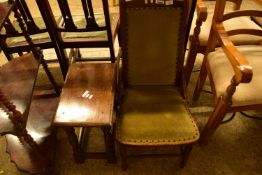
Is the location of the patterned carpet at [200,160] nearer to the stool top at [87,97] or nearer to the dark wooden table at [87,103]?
the dark wooden table at [87,103]

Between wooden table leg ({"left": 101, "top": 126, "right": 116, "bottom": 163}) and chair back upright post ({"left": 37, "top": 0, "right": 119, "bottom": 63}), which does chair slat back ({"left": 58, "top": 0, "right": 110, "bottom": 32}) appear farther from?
wooden table leg ({"left": 101, "top": 126, "right": 116, "bottom": 163})

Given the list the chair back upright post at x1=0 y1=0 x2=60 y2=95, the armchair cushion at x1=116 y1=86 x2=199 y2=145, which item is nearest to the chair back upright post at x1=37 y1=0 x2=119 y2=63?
the chair back upright post at x1=0 y1=0 x2=60 y2=95

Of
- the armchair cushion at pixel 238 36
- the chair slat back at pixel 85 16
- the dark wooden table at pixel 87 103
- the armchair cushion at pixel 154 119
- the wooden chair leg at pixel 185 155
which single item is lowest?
the wooden chair leg at pixel 185 155

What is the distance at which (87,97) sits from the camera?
1.22 metres

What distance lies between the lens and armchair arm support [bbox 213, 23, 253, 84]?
989 mm

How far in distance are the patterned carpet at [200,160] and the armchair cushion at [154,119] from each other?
15.6 inches

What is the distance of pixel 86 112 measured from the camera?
114 cm

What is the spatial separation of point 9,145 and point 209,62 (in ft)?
4.54

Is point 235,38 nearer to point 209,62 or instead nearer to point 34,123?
point 209,62

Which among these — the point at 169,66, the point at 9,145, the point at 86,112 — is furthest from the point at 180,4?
the point at 9,145

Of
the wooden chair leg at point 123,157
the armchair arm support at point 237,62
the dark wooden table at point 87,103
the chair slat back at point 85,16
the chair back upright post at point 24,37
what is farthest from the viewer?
the chair back upright post at point 24,37

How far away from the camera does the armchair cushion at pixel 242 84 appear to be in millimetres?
1171

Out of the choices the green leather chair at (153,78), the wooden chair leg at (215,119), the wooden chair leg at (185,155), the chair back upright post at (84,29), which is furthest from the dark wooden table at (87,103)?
the wooden chair leg at (215,119)

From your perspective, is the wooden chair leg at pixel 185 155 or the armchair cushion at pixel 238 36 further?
the armchair cushion at pixel 238 36
